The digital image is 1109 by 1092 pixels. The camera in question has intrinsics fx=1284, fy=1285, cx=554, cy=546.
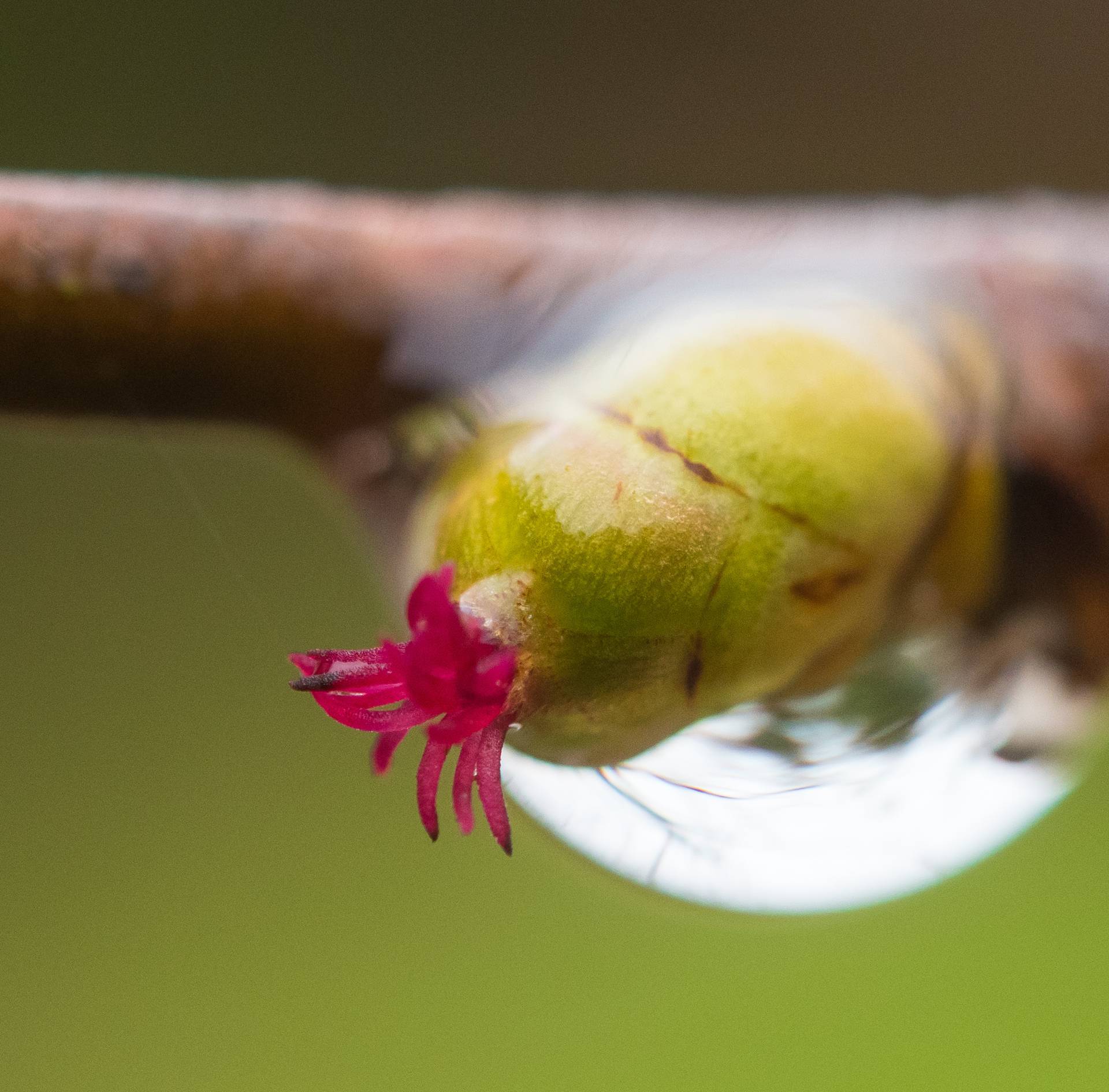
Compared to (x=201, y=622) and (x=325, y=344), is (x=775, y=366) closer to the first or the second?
(x=325, y=344)

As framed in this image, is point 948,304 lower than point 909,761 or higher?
higher

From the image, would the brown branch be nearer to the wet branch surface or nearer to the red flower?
the wet branch surface

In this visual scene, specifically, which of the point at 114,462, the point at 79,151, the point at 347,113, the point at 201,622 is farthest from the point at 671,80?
the point at 201,622

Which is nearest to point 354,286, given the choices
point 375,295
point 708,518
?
point 375,295

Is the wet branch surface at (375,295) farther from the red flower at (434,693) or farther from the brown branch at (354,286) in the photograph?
the red flower at (434,693)

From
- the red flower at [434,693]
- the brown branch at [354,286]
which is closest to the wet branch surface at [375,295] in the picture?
the brown branch at [354,286]

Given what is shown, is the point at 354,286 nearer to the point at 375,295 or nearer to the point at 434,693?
the point at 375,295

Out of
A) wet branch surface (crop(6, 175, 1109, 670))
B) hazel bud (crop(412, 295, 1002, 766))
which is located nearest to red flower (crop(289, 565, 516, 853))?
hazel bud (crop(412, 295, 1002, 766))

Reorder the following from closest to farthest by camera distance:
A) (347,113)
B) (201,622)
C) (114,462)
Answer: (201,622)
(114,462)
(347,113)
